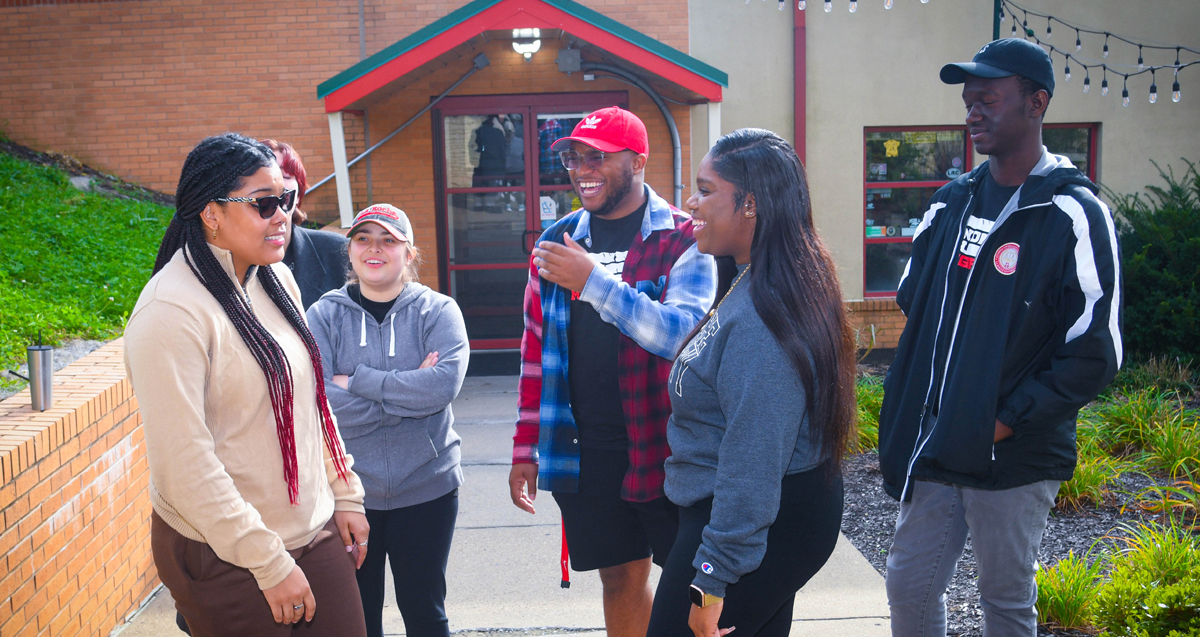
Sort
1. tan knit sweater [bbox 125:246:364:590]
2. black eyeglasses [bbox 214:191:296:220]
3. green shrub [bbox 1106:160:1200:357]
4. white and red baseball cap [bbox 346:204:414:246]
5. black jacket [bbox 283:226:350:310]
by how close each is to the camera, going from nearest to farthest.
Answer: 1. tan knit sweater [bbox 125:246:364:590]
2. black eyeglasses [bbox 214:191:296:220]
3. white and red baseball cap [bbox 346:204:414:246]
4. black jacket [bbox 283:226:350:310]
5. green shrub [bbox 1106:160:1200:357]

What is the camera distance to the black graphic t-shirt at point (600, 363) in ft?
9.87

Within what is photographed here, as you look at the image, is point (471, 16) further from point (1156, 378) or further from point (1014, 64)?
point (1156, 378)

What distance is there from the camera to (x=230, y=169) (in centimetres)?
215

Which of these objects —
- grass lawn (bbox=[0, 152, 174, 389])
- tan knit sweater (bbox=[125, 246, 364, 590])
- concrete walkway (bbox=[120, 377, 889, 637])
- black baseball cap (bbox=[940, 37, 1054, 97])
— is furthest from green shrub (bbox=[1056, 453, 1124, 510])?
grass lawn (bbox=[0, 152, 174, 389])

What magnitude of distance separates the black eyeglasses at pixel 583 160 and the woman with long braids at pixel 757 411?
70 cm

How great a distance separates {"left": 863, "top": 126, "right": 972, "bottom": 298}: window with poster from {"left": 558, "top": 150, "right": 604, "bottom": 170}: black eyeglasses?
24.9ft

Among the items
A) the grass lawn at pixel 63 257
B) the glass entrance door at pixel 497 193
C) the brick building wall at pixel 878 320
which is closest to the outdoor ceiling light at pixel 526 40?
the glass entrance door at pixel 497 193

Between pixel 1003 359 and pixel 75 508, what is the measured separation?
3.29 metres

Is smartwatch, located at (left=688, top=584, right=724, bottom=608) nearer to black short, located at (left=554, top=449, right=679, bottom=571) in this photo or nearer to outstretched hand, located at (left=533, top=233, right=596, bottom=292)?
black short, located at (left=554, top=449, right=679, bottom=571)

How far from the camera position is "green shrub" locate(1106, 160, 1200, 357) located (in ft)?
26.9

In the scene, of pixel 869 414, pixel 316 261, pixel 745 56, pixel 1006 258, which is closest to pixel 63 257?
pixel 316 261

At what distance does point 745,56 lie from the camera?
31.7 feet

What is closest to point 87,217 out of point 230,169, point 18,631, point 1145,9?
point 18,631

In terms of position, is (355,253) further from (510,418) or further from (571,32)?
(571,32)
